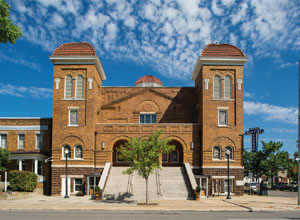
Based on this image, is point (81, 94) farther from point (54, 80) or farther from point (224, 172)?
point (224, 172)

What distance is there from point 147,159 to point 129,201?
4.18 meters

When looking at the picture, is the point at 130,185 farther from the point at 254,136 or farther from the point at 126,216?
the point at 254,136

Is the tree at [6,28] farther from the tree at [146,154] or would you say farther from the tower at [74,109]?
the tower at [74,109]

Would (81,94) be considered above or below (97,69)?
below

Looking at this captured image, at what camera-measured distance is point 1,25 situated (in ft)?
45.2

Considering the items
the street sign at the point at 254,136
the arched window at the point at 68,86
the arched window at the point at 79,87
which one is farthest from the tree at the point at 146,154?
the arched window at the point at 68,86

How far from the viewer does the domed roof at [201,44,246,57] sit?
1196 inches

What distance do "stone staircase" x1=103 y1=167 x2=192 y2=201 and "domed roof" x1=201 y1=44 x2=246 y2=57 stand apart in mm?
11737

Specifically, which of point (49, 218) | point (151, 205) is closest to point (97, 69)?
point (151, 205)

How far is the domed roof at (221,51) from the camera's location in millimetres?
30375

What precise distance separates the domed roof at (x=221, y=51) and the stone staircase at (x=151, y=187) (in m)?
11.7

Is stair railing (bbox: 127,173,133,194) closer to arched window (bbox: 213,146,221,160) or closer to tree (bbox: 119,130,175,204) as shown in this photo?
tree (bbox: 119,130,175,204)

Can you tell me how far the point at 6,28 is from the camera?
545 inches

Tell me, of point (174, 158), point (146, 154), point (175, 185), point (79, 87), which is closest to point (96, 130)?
point (79, 87)
